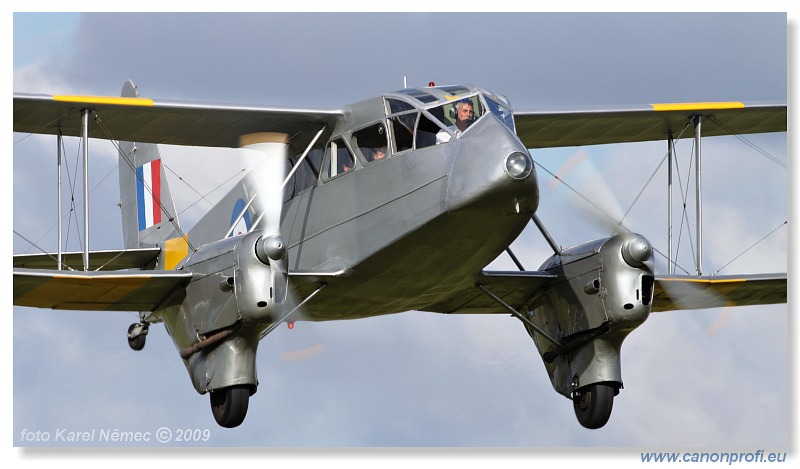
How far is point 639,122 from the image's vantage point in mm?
21109

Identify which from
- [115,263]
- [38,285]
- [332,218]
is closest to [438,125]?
[332,218]

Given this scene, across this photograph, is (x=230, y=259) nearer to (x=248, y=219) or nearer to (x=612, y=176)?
(x=248, y=219)

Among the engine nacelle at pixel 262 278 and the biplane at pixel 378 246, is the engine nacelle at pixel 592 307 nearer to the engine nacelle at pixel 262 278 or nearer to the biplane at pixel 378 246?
the biplane at pixel 378 246

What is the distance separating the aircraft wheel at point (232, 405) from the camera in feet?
57.0

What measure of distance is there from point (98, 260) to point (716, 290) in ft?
Answer: 30.2

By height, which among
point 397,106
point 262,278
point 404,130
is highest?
point 397,106

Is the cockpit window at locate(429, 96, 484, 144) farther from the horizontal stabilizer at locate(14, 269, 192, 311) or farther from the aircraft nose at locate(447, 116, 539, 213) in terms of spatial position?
the horizontal stabilizer at locate(14, 269, 192, 311)

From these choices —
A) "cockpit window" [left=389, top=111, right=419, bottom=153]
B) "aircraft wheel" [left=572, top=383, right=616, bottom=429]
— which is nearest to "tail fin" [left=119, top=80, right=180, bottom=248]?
"cockpit window" [left=389, top=111, right=419, bottom=153]

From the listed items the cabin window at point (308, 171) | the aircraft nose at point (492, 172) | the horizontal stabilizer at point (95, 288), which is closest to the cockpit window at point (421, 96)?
the aircraft nose at point (492, 172)

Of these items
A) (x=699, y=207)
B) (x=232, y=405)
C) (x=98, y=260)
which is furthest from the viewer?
(x=98, y=260)

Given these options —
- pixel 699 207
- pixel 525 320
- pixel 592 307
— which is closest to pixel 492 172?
pixel 592 307

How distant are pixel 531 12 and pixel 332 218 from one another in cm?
356

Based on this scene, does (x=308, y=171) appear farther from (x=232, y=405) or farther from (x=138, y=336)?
(x=138, y=336)

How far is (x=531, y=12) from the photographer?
17.5 m
